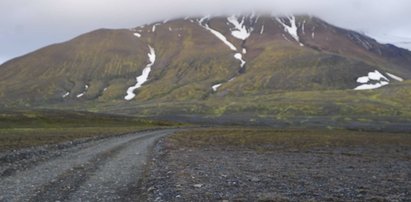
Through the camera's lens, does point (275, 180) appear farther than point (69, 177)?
Yes

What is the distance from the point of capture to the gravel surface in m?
21.6

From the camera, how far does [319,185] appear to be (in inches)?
1001

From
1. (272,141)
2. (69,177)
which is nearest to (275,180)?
(69,177)

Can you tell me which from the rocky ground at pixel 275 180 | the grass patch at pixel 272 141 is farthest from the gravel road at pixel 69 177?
the grass patch at pixel 272 141

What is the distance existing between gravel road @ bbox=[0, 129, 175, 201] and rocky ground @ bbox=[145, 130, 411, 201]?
128cm

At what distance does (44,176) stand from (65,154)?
1442 cm

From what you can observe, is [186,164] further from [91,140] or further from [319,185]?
[91,140]

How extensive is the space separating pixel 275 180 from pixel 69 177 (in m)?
10.7

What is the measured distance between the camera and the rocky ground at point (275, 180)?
21656 millimetres

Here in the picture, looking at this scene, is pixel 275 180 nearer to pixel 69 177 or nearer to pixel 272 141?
pixel 69 177

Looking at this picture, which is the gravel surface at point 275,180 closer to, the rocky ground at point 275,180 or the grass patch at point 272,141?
the rocky ground at point 275,180

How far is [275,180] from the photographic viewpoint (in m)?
27.0

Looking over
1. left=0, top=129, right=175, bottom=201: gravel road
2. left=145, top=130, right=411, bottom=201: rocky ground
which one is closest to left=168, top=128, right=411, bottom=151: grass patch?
left=145, top=130, right=411, bottom=201: rocky ground

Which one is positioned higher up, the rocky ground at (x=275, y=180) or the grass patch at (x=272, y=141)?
the rocky ground at (x=275, y=180)
